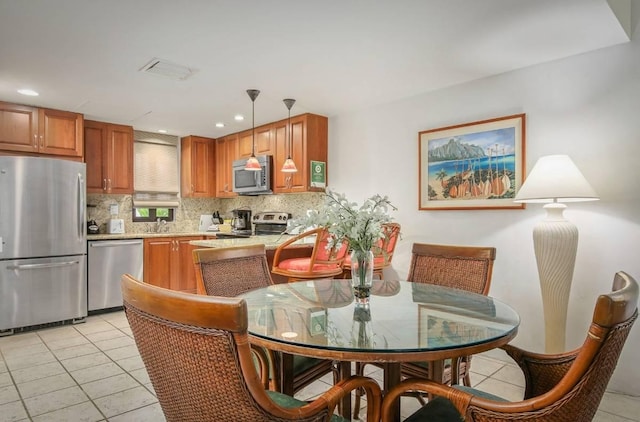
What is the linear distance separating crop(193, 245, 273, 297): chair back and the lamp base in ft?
5.84

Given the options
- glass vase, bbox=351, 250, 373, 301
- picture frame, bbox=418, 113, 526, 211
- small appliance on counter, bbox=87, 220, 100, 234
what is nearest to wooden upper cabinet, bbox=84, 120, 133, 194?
small appliance on counter, bbox=87, 220, 100, 234

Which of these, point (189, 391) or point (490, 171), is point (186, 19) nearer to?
point (189, 391)

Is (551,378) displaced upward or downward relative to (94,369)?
upward

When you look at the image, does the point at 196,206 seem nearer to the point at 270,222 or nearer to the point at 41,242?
the point at 270,222

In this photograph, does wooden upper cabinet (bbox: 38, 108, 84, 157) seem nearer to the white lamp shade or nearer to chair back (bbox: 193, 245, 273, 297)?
chair back (bbox: 193, 245, 273, 297)

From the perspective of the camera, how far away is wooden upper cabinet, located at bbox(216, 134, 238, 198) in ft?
18.1

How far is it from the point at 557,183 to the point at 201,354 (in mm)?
2335

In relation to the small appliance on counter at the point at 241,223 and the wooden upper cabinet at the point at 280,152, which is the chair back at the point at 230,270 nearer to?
the wooden upper cabinet at the point at 280,152

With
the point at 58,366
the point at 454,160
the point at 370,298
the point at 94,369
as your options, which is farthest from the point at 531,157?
the point at 58,366

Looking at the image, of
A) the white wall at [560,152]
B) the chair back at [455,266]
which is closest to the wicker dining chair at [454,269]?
the chair back at [455,266]

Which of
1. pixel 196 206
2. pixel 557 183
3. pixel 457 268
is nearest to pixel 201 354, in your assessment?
pixel 457 268

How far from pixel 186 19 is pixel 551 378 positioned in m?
2.45

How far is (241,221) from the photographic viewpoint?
576 cm

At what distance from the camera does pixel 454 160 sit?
3.35 metres
